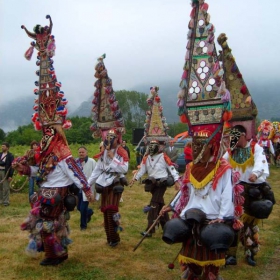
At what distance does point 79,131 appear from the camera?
1091 inches

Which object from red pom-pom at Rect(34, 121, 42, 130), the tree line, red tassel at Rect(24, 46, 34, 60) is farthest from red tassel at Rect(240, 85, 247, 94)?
the tree line

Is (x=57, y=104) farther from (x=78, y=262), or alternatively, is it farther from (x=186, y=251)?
(x=186, y=251)

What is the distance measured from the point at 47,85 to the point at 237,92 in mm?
2900

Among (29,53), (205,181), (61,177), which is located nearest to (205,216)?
(205,181)

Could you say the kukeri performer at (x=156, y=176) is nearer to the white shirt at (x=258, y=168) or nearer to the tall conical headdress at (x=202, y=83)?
the white shirt at (x=258, y=168)

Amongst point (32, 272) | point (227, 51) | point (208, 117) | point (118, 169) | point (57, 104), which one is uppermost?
point (227, 51)

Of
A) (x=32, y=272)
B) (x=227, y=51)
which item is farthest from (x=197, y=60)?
(x=32, y=272)

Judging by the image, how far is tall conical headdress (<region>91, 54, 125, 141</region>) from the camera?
7156 mm

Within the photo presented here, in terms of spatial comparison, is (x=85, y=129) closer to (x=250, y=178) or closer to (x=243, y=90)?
(x=243, y=90)

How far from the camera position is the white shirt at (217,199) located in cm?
418

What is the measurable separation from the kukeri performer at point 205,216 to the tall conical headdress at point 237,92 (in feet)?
4.54

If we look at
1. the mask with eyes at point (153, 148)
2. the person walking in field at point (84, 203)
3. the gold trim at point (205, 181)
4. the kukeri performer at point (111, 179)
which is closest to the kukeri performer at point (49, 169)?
the kukeri performer at point (111, 179)

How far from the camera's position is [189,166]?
4.66 meters

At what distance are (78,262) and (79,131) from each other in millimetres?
21821
